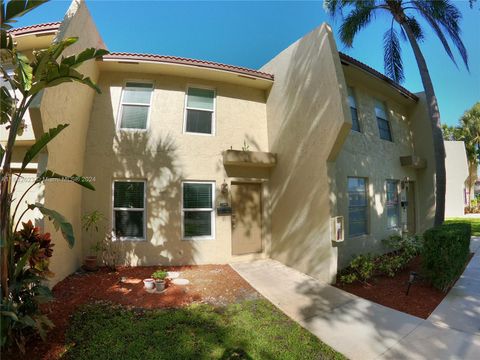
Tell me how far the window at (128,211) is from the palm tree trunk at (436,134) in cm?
904

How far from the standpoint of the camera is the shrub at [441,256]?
19.3 feet

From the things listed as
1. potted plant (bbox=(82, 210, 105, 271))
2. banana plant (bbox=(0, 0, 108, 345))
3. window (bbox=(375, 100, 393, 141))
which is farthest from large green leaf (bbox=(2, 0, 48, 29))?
window (bbox=(375, 100, 393, 141))

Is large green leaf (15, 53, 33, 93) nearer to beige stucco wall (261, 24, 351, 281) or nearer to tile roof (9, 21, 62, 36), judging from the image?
tile roof (9, 21, 62, 36)

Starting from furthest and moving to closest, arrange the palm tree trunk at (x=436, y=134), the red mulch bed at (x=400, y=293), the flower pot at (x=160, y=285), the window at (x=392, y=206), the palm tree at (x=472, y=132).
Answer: the palm tree at (x=472, y=132) < the window at (x=392, y=206) < the palm tree trunk at (x=436, y=134) < the flower pot at (x=160, y=285) < the red mulch bed at (x=400, y=293)

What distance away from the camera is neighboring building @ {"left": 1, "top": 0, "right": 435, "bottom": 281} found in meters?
6.64

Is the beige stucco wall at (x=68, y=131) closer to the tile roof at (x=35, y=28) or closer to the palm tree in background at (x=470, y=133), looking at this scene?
the tile roof at (x=35, y=28)

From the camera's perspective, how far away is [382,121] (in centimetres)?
1030

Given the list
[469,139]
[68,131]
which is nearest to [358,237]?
[68,131]

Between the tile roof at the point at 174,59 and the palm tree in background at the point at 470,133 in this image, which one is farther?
the palm tree in background at the point at 470,133

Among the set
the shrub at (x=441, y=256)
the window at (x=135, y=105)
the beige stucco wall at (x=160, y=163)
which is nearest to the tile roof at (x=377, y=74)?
the beige stucco wall at (x=160, y=163)

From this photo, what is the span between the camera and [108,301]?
204 inches

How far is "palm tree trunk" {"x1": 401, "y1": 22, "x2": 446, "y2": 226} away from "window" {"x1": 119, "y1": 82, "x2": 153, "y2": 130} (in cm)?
880

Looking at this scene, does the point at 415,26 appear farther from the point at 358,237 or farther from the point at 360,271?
the point at 360,271

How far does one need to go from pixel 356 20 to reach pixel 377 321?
949cm
